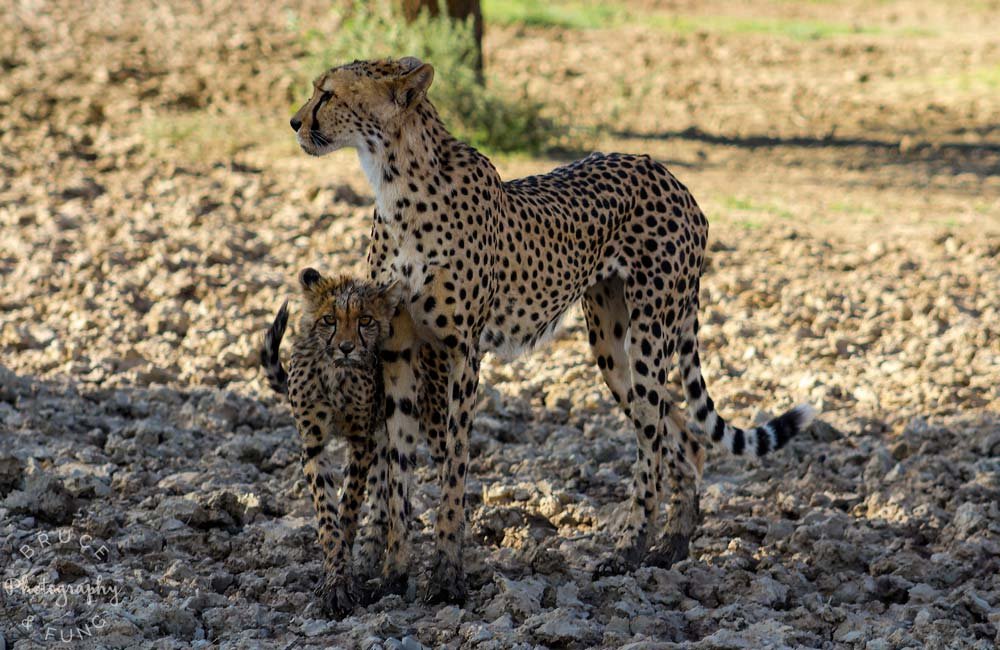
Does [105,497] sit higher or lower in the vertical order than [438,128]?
lower


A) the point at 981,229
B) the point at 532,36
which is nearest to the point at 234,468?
the point at 981,229

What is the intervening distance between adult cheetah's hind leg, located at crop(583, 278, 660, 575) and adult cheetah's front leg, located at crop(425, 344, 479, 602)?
0.56 m

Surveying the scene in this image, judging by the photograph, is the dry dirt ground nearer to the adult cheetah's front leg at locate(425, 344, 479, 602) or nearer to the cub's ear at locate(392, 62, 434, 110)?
the adult cheetah's front leg at locate(425, 344, 479, 602)

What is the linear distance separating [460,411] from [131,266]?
12.9ft

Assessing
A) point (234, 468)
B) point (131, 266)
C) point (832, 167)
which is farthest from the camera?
point (832, 167)

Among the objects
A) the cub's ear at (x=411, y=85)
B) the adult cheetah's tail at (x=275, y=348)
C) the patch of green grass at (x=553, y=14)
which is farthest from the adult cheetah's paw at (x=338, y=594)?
the patch of green grass at (x=553, y=14)

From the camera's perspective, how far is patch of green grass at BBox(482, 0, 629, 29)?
16.9 metres

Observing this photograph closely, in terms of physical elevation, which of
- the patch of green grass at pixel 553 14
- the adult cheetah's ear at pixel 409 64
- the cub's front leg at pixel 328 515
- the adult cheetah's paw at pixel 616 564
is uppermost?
the patch of green grass at pixel 553 14

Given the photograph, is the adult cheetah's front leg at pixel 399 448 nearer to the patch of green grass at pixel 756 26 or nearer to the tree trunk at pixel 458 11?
the tree trunk at pixel 458 11

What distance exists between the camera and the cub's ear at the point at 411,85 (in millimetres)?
4473

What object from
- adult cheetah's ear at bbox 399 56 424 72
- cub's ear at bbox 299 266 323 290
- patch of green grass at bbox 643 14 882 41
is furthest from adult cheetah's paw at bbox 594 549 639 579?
patch of green grass at bbox 643 14 882 41

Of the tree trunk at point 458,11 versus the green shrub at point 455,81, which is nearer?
the green shrub at point 455,81

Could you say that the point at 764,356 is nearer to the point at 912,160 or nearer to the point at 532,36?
the point at 912,160

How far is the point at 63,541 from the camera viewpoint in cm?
464
